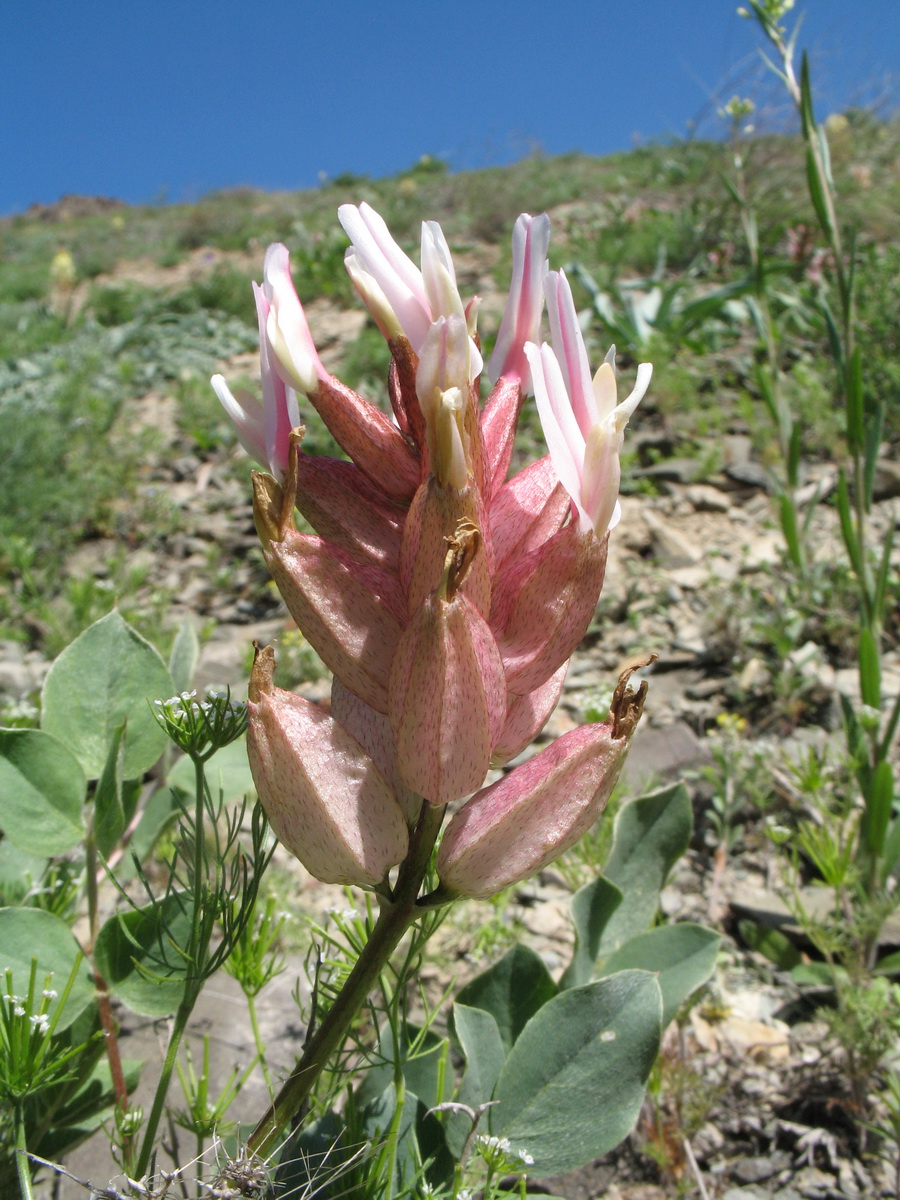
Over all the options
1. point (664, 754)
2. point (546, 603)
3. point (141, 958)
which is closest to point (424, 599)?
point (546, 603)

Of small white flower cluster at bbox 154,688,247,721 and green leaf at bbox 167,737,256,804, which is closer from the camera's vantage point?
small white flower cluster at bbox 154,688,247,721

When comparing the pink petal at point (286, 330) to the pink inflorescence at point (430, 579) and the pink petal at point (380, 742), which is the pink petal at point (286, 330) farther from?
the pink petal at point (380, 742)

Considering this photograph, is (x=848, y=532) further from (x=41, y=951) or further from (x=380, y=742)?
(x=41, y=951)

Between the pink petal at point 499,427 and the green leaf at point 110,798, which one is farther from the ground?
the pink petal at point 499,427

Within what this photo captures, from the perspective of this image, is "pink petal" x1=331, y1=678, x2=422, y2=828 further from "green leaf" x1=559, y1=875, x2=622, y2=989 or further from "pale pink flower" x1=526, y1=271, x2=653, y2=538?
"green leaf" x1=559, y1=875, x2=622, y2=989

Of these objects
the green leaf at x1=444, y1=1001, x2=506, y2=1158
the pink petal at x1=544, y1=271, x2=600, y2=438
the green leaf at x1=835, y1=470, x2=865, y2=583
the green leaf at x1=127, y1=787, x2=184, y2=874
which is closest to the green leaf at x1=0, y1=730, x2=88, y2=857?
the green leaf at x1=127, y1=787, x2=184, y2=874

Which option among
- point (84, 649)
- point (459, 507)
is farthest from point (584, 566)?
point (84, 649)

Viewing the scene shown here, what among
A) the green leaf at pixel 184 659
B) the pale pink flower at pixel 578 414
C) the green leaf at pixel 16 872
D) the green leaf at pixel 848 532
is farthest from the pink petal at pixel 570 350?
the green leaf at pixel 848 532
